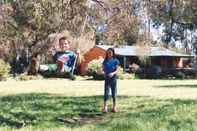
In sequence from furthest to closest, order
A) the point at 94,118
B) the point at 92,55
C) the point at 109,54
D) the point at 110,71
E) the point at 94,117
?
the point at 92,55, the point at 110,71, the point at 109,54, the point at 94,117, the point at 94,118

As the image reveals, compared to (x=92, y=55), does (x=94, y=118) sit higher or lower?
higher

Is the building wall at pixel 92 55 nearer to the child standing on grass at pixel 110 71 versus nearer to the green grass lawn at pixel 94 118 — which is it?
the green grass lawn at pixel 94 118

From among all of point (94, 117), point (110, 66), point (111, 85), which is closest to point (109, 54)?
point (110, 66)

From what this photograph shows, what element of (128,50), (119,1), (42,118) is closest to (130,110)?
(42,118)

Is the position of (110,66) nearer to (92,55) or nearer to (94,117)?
(94,117)

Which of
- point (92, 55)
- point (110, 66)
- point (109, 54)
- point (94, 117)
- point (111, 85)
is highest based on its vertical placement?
point (109, 54)

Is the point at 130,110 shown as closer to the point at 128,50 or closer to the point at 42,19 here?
the point at 42,19

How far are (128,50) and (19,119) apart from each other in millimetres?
52775

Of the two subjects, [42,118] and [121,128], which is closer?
[121,128]

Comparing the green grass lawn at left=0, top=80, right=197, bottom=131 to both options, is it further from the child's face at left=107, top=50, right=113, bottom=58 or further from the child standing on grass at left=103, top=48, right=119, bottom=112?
the child's face at left=107, top=50, right=113, bottom=58

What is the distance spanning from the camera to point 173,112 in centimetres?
1460

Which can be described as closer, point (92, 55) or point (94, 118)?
point (94, 118)

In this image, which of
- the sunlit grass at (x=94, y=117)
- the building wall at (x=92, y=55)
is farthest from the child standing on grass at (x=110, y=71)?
the building wall at (x=92, y=55)

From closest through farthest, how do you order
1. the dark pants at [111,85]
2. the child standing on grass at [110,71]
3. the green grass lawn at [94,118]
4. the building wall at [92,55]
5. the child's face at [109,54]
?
the green grass lawn at [94,118]
the child's face at [109,54]
the child standing on grass at [110,71]
the dark pants at [111,85]
the building wall at [92,55]
